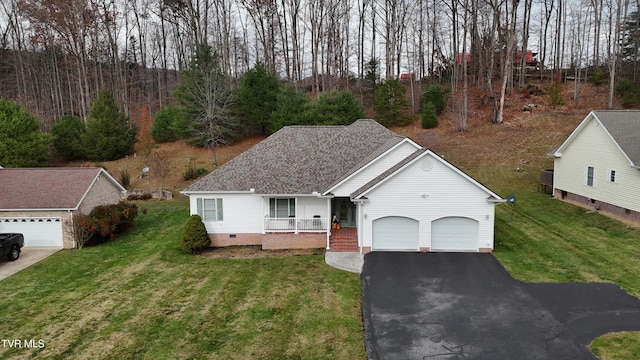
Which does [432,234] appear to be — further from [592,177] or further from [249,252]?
[592,177]

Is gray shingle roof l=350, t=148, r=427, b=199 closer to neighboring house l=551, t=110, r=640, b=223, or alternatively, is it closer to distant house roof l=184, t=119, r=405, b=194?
distant house roof l=184, t=119, r=405, b=194

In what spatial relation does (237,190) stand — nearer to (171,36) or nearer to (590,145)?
(590,145)

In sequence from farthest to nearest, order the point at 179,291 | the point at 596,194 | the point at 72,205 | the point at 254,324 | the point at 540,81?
the point at 540,81, the point at 596,194, the point at 72,205, the point at 179,291, the point at 254,324

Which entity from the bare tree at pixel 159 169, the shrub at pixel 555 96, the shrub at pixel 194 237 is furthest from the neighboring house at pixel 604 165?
the bare tree at pixel 159 169

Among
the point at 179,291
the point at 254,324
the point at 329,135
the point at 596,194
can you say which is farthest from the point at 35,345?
the point at 596,194

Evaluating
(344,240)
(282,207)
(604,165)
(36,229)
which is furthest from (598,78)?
(36,229)
